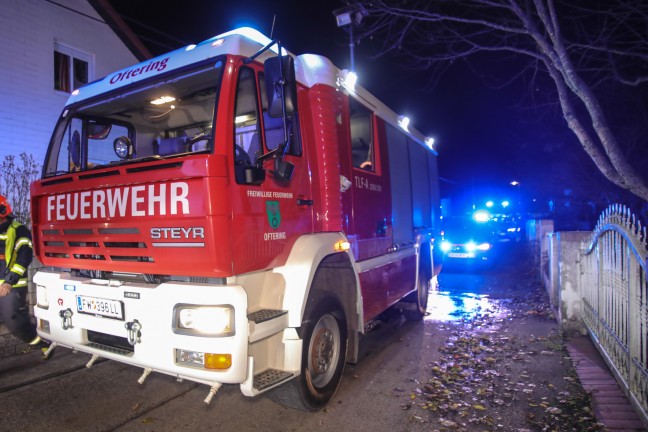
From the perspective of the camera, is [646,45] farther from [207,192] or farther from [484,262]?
[207,192]

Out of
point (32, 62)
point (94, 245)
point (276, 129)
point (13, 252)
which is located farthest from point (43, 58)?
point (276, 129)

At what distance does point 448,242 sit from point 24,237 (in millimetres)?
11641

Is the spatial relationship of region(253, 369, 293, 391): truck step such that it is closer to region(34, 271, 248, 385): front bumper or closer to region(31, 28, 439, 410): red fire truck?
region(31, 28, 439, 410): red fire truck

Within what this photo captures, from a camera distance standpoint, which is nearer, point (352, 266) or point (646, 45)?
point (352, 266)

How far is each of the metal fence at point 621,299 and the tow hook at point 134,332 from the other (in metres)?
3.95

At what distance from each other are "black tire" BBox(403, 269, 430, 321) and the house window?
9.41 meters

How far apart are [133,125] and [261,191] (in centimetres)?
191

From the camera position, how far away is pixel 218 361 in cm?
286

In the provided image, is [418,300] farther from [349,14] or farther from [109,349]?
[349,14]

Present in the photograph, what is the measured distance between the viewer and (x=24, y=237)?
4895 mm

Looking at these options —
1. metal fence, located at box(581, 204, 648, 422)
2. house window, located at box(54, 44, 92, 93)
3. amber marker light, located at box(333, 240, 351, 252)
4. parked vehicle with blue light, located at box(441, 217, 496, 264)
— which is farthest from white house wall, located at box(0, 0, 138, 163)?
parked vehicle with blue light, located at box(441, 217, 496, 264)

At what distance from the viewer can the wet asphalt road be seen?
3.52 m

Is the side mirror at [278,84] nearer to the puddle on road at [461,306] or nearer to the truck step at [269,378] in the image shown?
the truck step at [269,378]

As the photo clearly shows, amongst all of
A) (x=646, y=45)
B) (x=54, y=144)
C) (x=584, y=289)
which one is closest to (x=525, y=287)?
(x=584, y=289)
